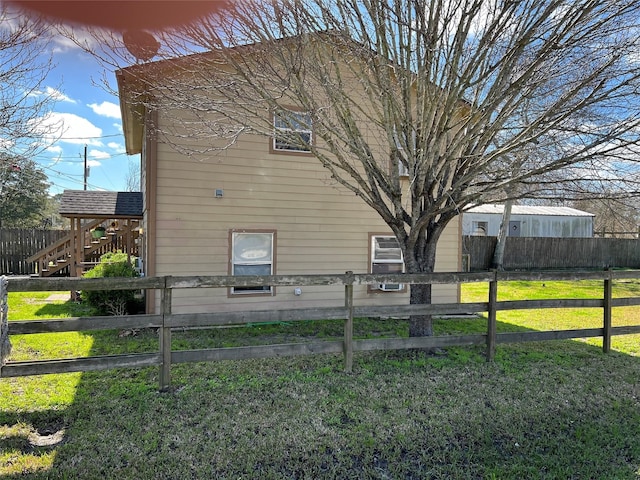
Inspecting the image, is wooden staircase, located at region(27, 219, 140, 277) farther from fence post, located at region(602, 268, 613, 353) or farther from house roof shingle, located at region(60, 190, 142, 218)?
fence post, located at region(602, 268, 613, 353)

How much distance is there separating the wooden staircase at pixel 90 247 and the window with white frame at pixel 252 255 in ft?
18.5

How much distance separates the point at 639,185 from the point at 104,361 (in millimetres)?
6388

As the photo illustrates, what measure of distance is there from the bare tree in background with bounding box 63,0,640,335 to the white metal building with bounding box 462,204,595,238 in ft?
64.7

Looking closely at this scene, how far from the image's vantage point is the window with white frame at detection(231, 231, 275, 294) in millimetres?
8070

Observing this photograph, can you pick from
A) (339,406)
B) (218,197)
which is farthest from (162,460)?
(218,197)

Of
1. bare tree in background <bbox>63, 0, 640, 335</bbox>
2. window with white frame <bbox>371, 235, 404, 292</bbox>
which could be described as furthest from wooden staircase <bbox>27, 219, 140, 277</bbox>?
bare tree in background <bbox>63, 0, 640, 335</bbox>

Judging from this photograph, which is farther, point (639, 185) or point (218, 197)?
point (218, 197)

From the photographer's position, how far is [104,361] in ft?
13.0

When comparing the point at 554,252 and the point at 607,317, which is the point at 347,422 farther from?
the point at 554,252

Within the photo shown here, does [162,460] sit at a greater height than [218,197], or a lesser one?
lesser

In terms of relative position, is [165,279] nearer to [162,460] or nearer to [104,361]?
[104,361]

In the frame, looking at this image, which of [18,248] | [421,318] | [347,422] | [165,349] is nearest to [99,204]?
[18,248]

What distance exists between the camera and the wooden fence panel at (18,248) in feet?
51.4

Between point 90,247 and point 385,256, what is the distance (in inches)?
399
